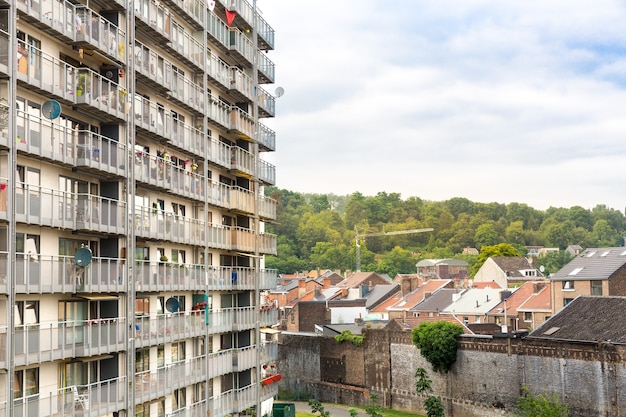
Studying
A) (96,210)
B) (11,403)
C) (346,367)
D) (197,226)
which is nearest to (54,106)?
(96,210)

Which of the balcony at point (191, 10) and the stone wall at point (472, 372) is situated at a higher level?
the balcony at point (191, 10)

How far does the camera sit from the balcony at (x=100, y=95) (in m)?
30.9

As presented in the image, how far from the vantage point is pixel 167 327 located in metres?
38.1

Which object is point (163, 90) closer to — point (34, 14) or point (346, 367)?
point (34, 14)

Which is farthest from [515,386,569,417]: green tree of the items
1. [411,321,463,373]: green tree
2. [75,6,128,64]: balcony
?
[75,6,128,64]: balcony

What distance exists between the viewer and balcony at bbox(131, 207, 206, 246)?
35.6 metres

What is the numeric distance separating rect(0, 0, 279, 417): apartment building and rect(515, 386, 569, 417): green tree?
1631 centimetres

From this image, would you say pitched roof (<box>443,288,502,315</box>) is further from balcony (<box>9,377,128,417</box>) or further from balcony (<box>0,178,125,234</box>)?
balcony (<box>0,178,125,234</box>)

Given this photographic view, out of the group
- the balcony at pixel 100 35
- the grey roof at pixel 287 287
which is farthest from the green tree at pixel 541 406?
the grey roof at pixel 287 287

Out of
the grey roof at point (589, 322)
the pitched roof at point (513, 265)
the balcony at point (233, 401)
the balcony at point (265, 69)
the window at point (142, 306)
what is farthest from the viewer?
the pitched roof at point (513, 265)

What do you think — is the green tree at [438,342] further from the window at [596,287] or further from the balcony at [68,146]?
the balcony at [68,146]

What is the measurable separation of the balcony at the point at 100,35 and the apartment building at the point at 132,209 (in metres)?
0.08

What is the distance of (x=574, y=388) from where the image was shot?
5466 centimetres

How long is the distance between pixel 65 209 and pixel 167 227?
908 cm
